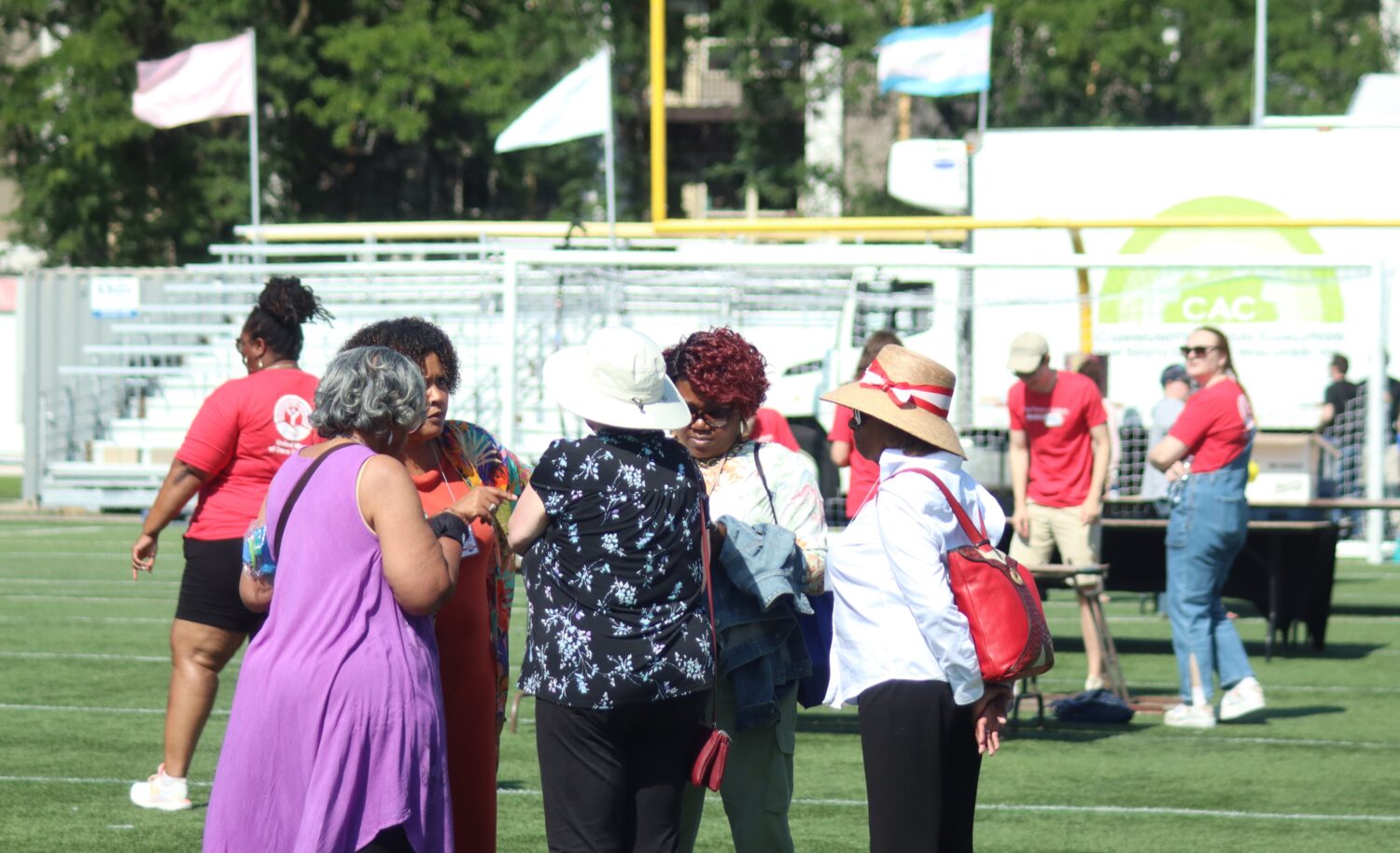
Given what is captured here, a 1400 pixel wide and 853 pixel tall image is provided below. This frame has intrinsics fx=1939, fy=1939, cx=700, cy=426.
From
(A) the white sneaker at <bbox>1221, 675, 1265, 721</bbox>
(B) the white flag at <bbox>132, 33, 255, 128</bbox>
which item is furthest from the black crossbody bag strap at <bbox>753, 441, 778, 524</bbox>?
(B) the white flag at <bbox>132, 33, 255, 128</bbox>

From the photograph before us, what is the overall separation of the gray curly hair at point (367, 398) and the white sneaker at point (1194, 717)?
5.96 meters

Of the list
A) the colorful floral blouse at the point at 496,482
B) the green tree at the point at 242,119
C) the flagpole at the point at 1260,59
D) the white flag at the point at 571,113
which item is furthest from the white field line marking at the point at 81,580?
the flagpole at the point at 1260,59

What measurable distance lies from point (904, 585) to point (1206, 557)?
16.1ft

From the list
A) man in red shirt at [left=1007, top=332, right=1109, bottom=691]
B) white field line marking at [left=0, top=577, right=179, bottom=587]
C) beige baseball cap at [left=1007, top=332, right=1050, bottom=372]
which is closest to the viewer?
beige baseball cap at [left=1007, top=332, right=1050, bottom=372]

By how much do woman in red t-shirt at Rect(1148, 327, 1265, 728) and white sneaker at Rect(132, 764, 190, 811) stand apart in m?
4.65

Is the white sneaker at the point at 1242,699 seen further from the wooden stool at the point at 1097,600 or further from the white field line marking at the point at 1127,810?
the white field line marking at the point at 1127,810

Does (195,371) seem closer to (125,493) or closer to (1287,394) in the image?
(125,493)

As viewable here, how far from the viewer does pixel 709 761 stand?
4.82m

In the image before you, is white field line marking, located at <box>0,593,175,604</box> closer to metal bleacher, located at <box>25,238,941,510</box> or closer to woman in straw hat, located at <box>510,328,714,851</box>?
metal bleacher, located at <box>25,238,941,510</box>

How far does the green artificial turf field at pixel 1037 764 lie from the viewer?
23.3ft

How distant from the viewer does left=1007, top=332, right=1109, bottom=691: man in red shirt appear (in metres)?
10.5

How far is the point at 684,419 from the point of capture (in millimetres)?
4848

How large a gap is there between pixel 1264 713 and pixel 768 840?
17.6ft

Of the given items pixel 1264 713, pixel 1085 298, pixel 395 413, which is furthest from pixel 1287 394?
pixel 395 413
